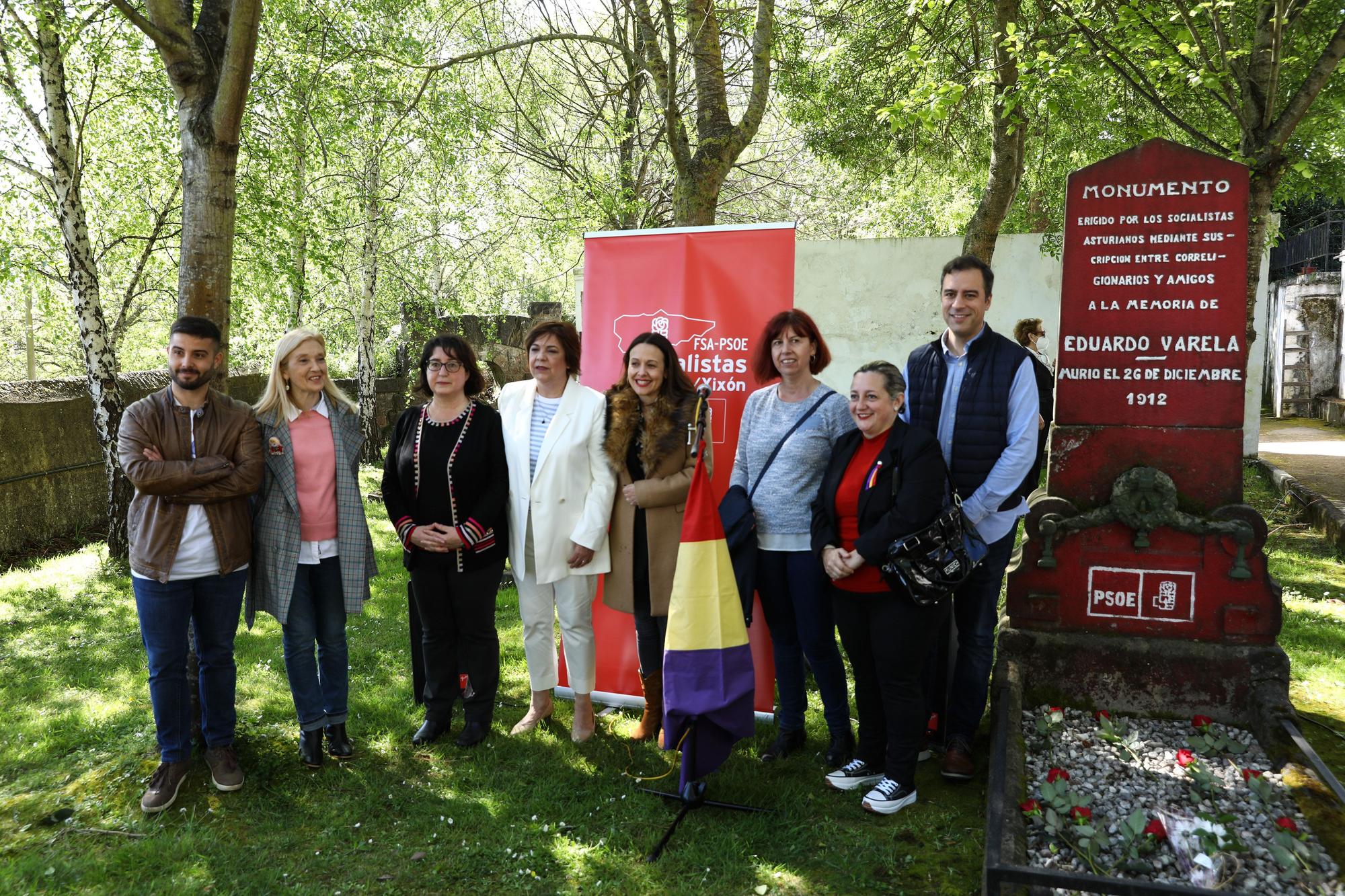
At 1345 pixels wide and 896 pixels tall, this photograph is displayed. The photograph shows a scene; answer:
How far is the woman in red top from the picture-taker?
135 inches

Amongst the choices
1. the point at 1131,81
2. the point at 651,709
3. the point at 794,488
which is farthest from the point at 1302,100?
the point at 651,709

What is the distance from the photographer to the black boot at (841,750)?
13.2 feet

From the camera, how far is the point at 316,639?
163 inches

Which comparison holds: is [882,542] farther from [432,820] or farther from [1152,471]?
[432,820]

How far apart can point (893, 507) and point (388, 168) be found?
39.2 feet

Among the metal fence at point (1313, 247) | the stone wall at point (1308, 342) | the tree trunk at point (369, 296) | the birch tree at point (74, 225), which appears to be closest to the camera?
the birch tree at point (74, 225)

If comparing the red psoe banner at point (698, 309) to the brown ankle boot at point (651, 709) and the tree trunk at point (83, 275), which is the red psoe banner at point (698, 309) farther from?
the tree trunk at point (83, 275)

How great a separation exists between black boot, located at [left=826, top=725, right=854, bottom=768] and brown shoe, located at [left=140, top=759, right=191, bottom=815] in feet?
9.05

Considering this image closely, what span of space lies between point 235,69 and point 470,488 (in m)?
2.22

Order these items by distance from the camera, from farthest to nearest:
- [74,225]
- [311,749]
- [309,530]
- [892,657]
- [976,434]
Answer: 1. [74,225]
2. [311,749]
3. [309,530]
4. [976,434]
5. [892,657]

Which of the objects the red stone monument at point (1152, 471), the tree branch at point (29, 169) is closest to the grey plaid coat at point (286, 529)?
the red stone monument at point (1152, 471)

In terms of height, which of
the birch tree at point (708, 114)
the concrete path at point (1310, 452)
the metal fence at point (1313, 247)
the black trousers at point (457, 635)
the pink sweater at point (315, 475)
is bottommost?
the black trousers at point (457, 635)

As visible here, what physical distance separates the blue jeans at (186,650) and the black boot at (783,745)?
2357 mm

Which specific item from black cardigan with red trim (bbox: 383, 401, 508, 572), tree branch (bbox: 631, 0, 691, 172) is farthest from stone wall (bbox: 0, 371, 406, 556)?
tree branch (bbox: 631, 0, 691, 172)
